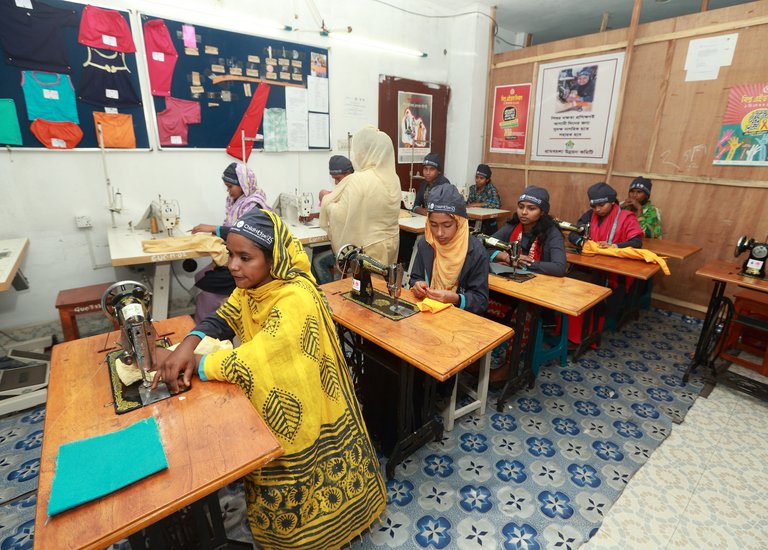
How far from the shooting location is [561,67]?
5004 mm

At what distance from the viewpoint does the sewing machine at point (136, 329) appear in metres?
1.28

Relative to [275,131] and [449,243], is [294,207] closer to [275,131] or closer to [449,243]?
[275,131]

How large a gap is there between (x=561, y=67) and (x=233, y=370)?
552 centimetres

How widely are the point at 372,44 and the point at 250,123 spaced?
1940 mm

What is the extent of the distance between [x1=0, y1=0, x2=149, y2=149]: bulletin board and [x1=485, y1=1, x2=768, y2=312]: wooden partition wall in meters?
4.87

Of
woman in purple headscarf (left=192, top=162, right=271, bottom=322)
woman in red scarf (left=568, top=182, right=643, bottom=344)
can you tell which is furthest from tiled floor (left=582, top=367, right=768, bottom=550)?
woman in purple headscarf (left=192, top=162, right=271, bottom=322)

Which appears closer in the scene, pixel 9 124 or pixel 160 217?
pixel 9 124

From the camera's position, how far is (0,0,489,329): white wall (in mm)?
3176

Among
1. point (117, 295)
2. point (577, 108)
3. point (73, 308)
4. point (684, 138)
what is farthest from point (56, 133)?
point (684, 138)

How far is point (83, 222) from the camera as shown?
3.34m

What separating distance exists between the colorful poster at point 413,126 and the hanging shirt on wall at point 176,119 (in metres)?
2.66

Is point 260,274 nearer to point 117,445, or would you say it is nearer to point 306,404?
point 306,404

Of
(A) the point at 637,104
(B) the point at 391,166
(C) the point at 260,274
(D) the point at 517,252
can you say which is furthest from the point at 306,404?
(A) the point at 637,104

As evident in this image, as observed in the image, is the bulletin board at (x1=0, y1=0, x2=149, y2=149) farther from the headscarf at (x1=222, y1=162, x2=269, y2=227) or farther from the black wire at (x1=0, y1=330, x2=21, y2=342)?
the black wire at (x1=0, y1=330, x2=21, y2=342)
